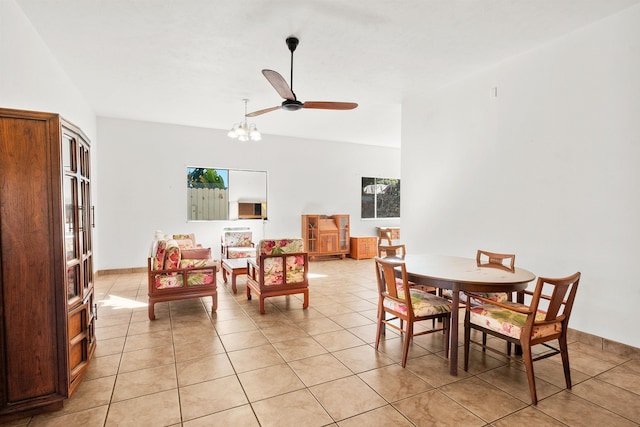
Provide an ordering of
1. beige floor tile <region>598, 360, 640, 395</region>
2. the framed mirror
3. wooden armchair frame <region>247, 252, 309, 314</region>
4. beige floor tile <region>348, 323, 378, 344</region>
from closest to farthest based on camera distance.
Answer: beige floor tile <region>598, 360, 640, 395</region>, beige floor tile <region>348, 323, 378, 344</region>, wooden armchair frame <region>247, 252, 309, 314</region>, the framed mirror

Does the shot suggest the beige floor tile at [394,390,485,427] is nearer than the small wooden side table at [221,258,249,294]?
Yes

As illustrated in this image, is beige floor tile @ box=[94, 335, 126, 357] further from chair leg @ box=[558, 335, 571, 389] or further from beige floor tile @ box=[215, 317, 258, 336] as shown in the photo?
chair leg @ box=[558, 335, 571, 389]

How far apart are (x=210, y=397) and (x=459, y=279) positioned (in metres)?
1.98

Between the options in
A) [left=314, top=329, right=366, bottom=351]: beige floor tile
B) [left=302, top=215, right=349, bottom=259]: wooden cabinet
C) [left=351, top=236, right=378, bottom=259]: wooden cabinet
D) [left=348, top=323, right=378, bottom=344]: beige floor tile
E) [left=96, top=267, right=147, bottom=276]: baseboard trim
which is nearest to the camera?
[left=314, top=329, right=366, bottom=351]: beige floor tile

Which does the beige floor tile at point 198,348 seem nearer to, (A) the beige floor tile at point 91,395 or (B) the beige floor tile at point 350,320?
(A) the beige floor tile at point 91,395

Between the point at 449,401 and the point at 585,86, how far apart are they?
121 inches

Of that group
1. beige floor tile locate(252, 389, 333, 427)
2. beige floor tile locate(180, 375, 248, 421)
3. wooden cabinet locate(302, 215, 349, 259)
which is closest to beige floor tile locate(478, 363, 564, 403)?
beige floor tile locate(252, 389, 333, 427)

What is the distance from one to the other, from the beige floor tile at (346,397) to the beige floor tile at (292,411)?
0.06 metres

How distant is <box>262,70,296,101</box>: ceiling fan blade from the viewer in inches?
108

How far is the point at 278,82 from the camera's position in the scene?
294cm

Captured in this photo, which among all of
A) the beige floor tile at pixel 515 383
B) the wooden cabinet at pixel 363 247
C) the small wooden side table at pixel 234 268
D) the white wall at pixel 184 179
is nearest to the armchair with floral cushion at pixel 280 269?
the small wooden side table at pixel 234 268

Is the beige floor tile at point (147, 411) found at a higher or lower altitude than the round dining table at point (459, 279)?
lower

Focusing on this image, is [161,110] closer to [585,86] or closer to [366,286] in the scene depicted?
[366,286]

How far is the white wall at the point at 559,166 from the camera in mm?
2898
